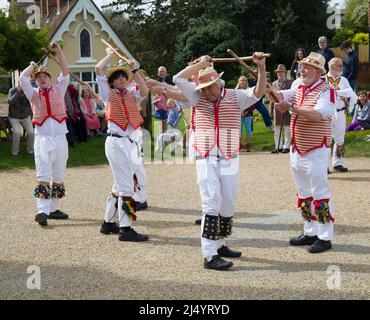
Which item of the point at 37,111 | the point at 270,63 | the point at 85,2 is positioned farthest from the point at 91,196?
the point at 85,2

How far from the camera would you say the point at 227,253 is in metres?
6.61

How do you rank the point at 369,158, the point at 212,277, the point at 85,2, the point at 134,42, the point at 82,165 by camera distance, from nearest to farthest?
the point at 212,277 < the point at 369,158 < the point at 82,165 < the point at 85,2 < the point at 134,42

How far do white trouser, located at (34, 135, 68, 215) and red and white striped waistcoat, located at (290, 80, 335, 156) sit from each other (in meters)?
3.31

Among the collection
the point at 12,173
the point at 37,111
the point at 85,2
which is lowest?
the point at 12,173

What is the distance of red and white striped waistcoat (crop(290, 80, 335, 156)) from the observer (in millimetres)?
6684

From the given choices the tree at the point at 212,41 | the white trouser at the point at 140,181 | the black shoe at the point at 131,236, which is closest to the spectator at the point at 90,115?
the tree at the point at 212,41

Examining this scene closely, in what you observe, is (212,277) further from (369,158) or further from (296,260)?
(369,158)

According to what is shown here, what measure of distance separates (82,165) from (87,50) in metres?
21.6

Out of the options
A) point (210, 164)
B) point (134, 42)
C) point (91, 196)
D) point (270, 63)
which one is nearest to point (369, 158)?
point (91, 196)

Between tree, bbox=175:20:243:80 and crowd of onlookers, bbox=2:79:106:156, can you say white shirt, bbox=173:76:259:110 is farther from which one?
tree, bbox=175:20:243:80

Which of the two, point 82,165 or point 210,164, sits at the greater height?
point 210,164

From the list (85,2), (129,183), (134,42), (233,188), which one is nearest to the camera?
(233,188)

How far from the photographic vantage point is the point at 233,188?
246 inches

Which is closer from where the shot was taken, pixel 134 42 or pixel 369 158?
pixel 369 158
